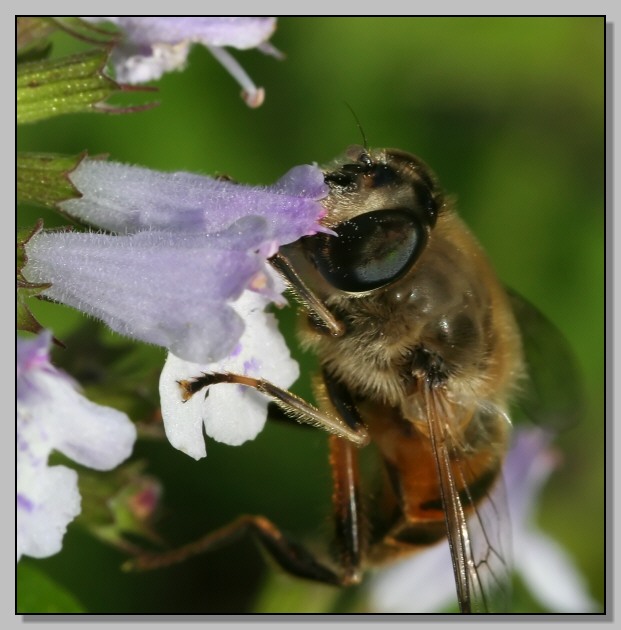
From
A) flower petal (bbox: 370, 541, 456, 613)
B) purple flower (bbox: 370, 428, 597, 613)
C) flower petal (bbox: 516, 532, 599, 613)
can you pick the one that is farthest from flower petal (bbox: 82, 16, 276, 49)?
flower petal (bbox: 516, 532, 599, 613)

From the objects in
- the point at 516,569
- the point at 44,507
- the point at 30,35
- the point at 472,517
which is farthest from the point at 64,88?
the point at 516,569

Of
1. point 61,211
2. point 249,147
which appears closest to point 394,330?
point 61,211

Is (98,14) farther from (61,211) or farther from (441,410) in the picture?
(441,410)

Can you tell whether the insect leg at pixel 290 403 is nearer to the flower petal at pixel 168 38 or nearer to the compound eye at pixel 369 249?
the compound eye at pixel 369 249

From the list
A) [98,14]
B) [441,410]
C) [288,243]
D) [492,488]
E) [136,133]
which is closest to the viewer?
[288,243]

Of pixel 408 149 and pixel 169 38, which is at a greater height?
pixel 408 149

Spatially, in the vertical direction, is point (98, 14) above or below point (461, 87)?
below

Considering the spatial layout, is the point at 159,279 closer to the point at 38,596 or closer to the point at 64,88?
the point at 64,88

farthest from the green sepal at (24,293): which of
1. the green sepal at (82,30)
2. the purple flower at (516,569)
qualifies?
the purple flower at (516,569)
